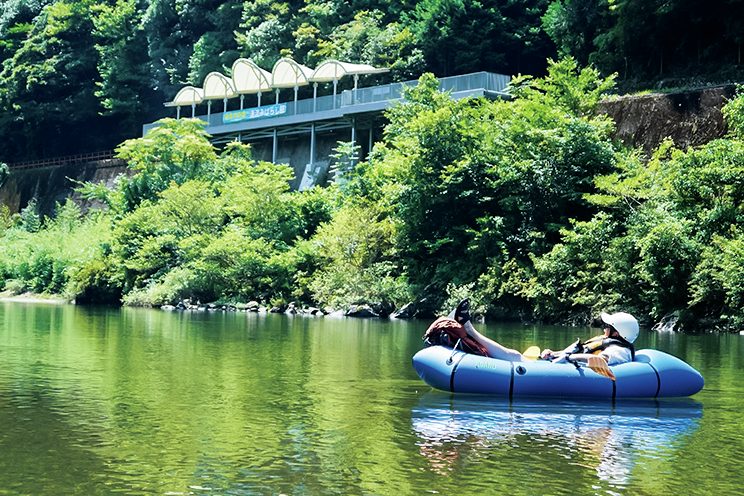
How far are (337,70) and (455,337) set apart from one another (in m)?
34.7

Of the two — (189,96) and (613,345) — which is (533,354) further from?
(189,96)

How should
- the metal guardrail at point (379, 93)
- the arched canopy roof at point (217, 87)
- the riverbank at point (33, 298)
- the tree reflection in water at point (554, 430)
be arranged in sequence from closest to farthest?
the tree reflection in water at point (554, 430) < the metal guardrail at point (379, 93) < the riverbank at point (33, 298) < the arched canopy roof at point (217, 87)

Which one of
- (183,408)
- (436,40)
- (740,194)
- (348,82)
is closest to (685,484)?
(183,408)

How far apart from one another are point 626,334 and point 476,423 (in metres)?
2.98

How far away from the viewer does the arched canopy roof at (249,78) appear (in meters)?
52.5

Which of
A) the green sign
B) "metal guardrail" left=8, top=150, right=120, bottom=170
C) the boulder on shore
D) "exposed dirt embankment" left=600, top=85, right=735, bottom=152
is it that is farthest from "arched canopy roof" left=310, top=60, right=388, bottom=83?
"metal guardrail" left=8, top=150, right=120, bottom=170

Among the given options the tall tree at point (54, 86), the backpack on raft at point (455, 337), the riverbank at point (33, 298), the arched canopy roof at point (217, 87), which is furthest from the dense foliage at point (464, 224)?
the tall tree at point (54, 86)

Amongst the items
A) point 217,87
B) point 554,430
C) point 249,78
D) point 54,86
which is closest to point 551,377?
point 554,430

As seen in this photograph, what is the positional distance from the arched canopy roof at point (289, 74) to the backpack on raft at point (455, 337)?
36.0 meters

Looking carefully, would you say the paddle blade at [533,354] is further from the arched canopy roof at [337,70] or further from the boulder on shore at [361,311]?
the arched canopy roof at [337,70]

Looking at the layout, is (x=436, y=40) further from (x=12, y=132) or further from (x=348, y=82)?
(x=12, y=132)

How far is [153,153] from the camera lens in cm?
4797

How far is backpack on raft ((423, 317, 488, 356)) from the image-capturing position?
14.3m

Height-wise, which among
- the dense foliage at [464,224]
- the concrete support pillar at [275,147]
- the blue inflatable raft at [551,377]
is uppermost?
the concrete support pillar at [275,147]
